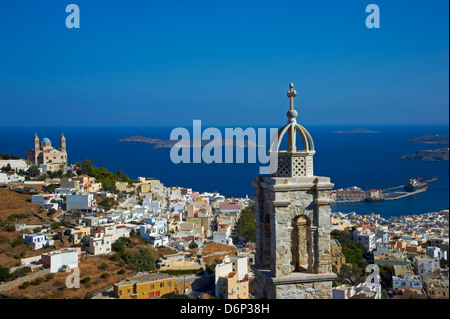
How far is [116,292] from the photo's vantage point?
521 inches

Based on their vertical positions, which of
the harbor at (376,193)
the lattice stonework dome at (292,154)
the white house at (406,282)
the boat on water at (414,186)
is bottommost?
the white house at (406,282)

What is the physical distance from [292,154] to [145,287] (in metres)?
10.8

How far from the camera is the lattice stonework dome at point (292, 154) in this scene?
3580 mm

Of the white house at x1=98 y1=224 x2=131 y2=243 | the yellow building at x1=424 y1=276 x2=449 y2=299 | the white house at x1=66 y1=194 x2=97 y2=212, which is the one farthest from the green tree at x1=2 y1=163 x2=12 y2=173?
the yellow building at x1=424 y1=276 x2=449 y2=299

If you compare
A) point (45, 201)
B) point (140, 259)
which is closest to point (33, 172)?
point (45, 201)

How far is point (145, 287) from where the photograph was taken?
525 inches

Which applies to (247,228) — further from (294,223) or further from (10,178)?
(294,223)

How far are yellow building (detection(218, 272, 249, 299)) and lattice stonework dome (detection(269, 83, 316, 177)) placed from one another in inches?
424

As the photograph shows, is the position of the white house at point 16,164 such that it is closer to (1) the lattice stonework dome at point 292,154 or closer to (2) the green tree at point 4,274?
(2) the green tree at point 4,274

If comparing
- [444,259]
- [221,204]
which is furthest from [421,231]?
[221,204]

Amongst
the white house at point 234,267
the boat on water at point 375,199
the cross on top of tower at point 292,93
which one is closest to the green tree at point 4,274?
the white house at point 234,267
